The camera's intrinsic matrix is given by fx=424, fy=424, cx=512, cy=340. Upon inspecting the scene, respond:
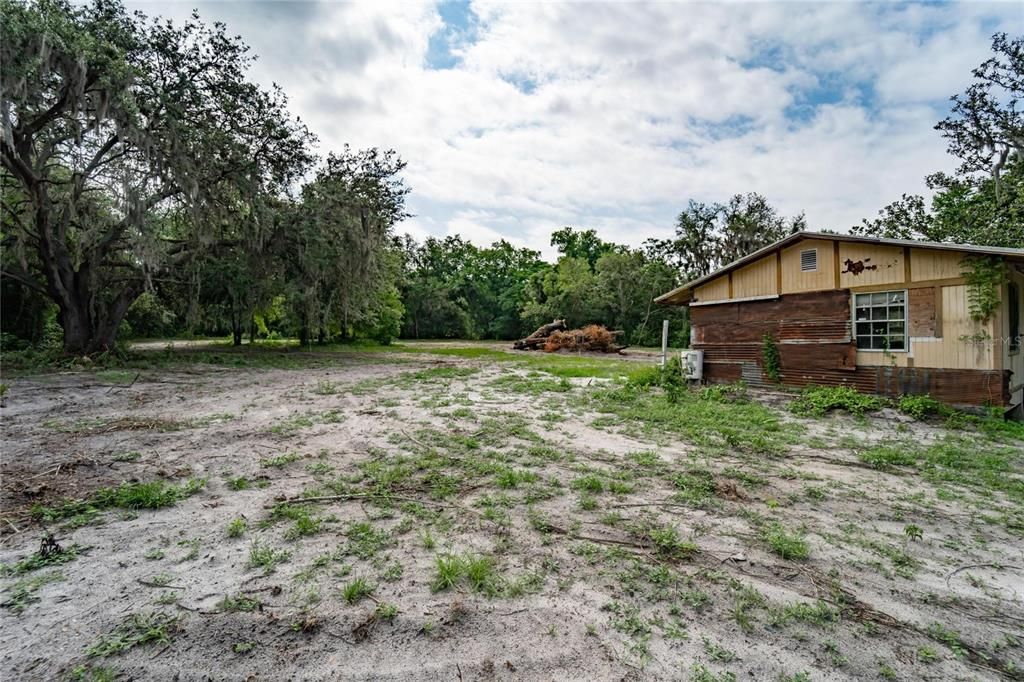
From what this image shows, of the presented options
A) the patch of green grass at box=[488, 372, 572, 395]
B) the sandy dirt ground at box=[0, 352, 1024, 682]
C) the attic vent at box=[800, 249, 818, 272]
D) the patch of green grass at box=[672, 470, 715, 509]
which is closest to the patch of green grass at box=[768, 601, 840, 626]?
the sandy dirt ground at box=[0, 352, 1024, 682]

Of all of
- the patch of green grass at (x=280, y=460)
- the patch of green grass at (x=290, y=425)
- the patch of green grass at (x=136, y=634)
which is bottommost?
the patch of green grass at (x=136, y=634)

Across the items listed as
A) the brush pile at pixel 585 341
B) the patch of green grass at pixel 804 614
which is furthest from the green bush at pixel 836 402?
the brush pile at pixel 585 341

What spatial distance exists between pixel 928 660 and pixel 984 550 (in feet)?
5.36

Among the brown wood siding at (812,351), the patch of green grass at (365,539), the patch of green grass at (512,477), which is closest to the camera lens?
the patch of green grass at (365,539)

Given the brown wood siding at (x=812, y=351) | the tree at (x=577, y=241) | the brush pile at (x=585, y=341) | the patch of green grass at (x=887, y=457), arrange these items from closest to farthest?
1. the patch of green grass at (x=887, y=457)
2. the brown wood siding at (x=812, y=351)
3. the brush pile at (x=585, y=341)
4. the tree at (x=577, y=241)

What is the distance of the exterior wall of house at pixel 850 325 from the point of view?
6805 millimetres

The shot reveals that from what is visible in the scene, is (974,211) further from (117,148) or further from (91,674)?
(117,148)

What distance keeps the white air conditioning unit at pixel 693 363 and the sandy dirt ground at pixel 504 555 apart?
4184mm

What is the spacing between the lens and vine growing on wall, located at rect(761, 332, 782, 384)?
29.0 ft

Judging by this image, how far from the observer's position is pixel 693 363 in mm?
9930

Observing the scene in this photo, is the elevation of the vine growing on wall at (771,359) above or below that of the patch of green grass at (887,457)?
above

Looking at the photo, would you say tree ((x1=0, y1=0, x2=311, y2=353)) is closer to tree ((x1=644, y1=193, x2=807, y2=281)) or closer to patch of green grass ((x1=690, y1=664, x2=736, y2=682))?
patch of green grass ((x1=690, y1=664, x2=736, y2=682))

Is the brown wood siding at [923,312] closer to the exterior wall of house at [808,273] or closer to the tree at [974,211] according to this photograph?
the exterior wall of house at [808,273]

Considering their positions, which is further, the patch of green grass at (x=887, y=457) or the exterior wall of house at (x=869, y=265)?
the exterior wall of house at (x=869, y=265)
